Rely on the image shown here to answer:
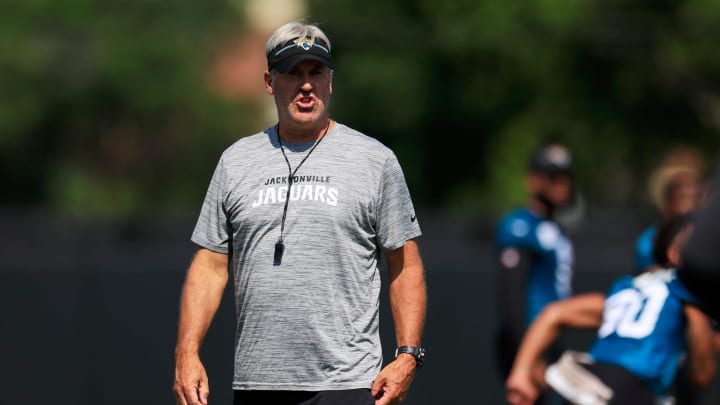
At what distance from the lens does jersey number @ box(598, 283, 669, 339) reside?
5.86 meters

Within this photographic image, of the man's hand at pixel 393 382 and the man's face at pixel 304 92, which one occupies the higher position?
the man's face at pixel 304 92

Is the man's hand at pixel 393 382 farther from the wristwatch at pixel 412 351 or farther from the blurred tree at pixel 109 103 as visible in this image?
the blurred tree at pixel 109 103

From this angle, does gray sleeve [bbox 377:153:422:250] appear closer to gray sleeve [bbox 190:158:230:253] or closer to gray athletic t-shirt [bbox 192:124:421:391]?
gray athletic t-shirt [bbox 192:124:421:391]

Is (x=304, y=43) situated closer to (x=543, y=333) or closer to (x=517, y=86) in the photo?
(x=543, y=333)

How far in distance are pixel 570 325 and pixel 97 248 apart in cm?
700

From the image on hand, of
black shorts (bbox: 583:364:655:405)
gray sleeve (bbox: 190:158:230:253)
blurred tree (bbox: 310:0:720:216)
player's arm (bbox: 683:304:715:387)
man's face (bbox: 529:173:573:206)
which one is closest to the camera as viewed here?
gray sleeve (bbox: 190:158:230:253)

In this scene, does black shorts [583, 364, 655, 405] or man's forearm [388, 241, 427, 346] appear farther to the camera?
black shorts [583, 364, 655, 405]

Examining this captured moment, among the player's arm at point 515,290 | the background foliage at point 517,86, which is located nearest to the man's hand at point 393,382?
the player's arm at point 515,290

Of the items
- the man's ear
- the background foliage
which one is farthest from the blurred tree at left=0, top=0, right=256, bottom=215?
the man's ear

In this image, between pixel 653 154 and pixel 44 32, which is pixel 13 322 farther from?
pixel 44 32

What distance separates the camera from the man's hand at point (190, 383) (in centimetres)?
498

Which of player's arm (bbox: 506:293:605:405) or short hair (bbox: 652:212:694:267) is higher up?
short hair (bbox: 652:212:694:267)

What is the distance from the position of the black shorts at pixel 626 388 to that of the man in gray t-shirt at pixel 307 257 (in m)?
1.09

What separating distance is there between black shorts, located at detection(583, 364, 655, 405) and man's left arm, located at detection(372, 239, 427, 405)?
1085 mm
